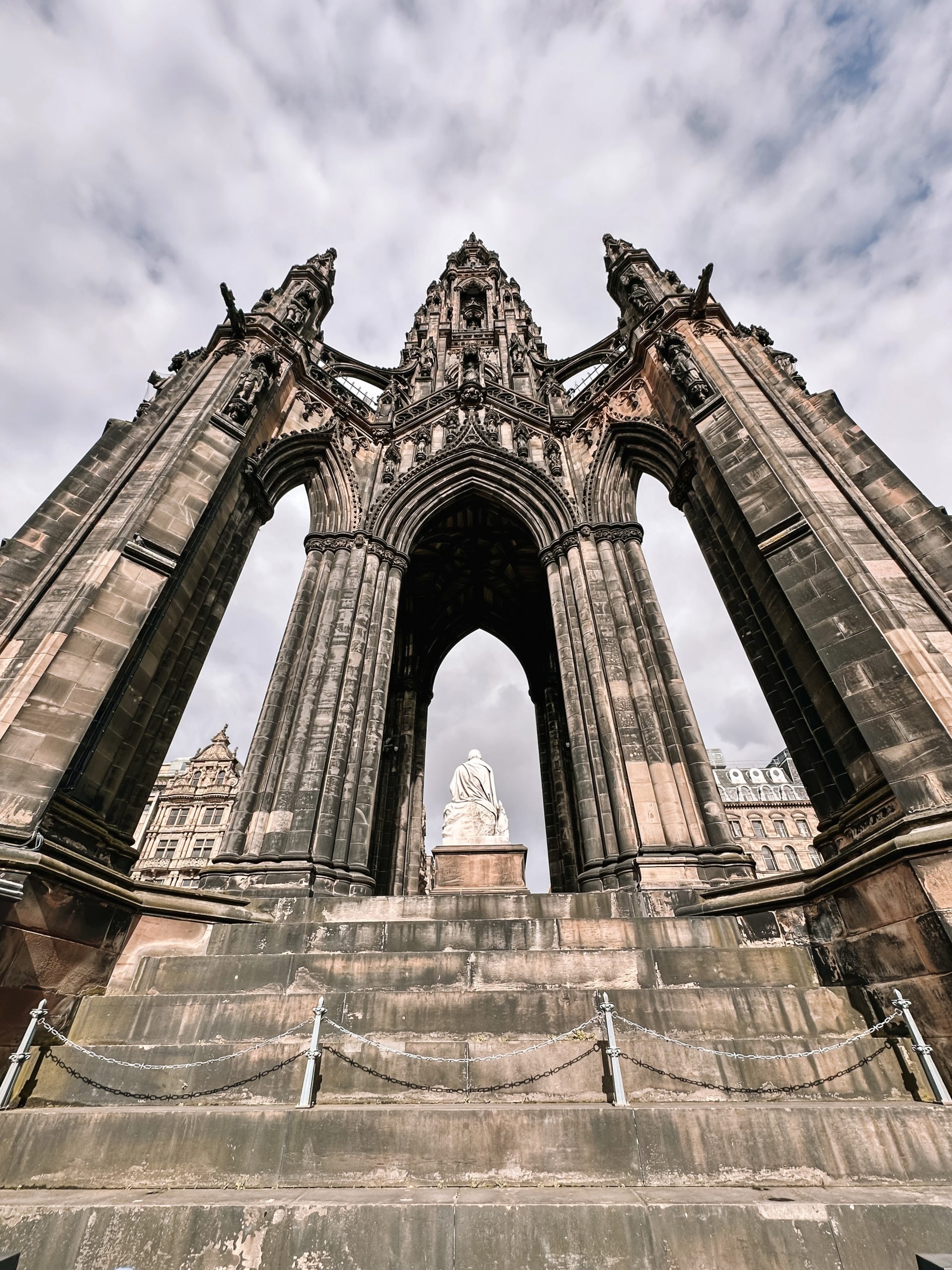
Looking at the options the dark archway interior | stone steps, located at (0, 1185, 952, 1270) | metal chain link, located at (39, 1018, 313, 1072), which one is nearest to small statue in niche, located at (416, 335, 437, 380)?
the dark archway interior

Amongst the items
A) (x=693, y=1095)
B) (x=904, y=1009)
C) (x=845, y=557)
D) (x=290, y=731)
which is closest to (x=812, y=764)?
(x=845, y=557)

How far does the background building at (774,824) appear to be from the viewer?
40.2 meters

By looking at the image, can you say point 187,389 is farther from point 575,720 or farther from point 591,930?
point 591,930

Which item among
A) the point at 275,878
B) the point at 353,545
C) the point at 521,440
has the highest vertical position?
the point at 521,440

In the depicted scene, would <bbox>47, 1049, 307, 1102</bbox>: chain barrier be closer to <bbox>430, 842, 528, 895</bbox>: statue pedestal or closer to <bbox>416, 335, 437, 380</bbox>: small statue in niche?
<bbox>430, 842, 528, 895</bbox>: statue pedestal

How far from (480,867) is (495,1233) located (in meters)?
6.03

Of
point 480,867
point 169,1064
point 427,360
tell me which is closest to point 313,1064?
point 169,1064

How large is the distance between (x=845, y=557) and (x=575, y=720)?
17.5 feet

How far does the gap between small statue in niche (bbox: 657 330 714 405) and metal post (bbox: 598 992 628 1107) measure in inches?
395

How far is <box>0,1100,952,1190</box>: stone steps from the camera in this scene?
11.4 ft

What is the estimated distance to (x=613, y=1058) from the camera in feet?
12.8

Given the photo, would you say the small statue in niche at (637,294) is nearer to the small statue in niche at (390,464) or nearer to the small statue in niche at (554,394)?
the small statue in niche at (554,394)

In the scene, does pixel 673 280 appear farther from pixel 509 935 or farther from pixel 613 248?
pixel 509 935

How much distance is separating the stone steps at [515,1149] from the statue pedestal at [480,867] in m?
5.03
